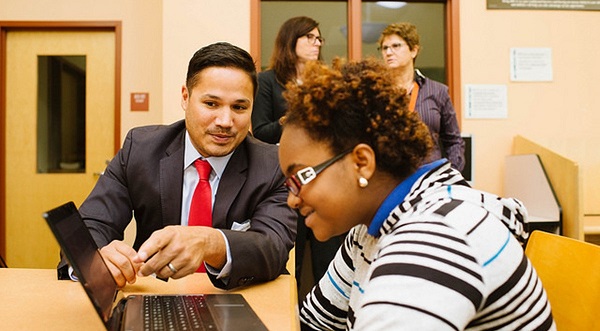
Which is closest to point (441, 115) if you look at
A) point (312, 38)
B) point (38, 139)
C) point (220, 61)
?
point (312, 38)

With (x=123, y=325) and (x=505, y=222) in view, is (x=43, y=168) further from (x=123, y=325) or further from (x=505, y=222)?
(x=505, y=222)

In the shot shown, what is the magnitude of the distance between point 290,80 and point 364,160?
1.85 metres

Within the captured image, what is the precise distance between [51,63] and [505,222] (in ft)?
13.0

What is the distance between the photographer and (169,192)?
4.87 ft

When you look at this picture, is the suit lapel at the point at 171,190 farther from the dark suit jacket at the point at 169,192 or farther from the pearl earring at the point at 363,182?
the pearl earring at the point at 363,182

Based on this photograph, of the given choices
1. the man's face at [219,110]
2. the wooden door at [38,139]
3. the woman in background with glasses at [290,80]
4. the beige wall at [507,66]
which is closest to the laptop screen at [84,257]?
the man's face at [219,110]

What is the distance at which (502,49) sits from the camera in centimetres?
364

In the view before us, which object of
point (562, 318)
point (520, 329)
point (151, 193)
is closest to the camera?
point (520, 329)

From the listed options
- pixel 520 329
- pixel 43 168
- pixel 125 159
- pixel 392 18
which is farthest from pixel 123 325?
pixel 43 168

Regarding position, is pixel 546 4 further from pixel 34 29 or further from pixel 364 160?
pixel 34 29

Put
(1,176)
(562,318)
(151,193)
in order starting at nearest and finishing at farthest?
1. (562,318)
2. (151,193)
3. (1,176)

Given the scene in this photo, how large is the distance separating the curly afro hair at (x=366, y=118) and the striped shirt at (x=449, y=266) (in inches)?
1.8

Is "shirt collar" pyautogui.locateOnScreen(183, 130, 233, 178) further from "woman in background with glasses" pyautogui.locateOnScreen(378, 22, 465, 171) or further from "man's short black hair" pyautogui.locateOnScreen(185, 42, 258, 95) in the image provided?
"woman in background with glasses" pyautogui.locateOnScreen(378, 22, 465, 171)

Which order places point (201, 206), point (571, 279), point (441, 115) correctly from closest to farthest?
point (571, 279)
point (201, 206)
point (441, 115)
